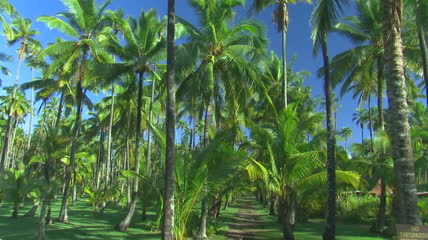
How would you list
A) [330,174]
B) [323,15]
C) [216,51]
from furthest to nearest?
1. [216,51]
2. [330,174]
3. [323,15]

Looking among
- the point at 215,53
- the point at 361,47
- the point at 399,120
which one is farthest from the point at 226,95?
the point at 399,120

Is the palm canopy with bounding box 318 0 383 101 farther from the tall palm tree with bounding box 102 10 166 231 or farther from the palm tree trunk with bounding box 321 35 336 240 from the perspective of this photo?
the tall palm tree with bounding box 102 10 166 231

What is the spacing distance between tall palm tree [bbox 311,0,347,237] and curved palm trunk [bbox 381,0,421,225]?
6.67 feet

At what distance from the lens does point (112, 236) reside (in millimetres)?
16422

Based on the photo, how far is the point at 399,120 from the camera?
25.6ft

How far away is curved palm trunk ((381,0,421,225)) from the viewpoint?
24.1ft

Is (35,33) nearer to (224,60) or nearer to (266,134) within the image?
(224,60)

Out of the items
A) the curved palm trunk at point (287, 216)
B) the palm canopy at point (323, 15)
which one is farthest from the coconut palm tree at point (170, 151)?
the curved palm trunk at point (287, 216)

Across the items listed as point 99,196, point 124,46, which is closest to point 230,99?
point 124,46

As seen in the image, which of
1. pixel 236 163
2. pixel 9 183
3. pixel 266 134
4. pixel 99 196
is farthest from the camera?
pixel 99 196

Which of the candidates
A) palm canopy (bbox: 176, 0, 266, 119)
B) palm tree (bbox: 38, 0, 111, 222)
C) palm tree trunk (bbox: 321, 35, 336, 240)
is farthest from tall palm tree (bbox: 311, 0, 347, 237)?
palm tree (bbox: 38, 0, 111, 222)

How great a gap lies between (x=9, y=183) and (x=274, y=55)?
22797 mm

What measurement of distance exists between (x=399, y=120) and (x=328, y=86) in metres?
7.78

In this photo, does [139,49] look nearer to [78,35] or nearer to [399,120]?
[78,35]
